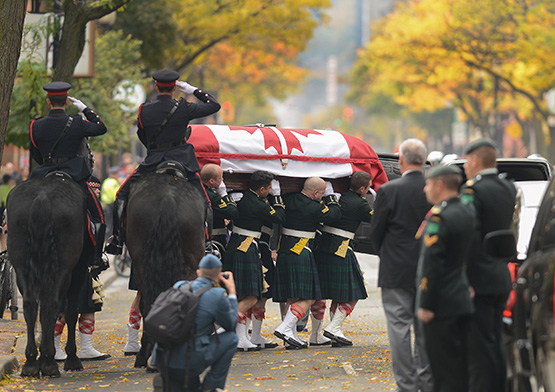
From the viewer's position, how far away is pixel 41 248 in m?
9.35

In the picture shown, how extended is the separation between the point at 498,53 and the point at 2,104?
1404 inches

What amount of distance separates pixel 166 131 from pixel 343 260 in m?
2.79

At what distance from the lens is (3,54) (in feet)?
35.6

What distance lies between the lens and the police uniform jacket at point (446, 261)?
6.50 m

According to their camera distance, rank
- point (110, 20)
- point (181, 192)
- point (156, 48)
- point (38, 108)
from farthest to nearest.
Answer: point (156, 48) → point (110, 20) → point (38, 108) → point (181, 192)

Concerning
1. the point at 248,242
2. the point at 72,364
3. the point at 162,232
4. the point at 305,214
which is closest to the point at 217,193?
the point at 248,242

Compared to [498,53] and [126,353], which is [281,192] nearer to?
[126,353]

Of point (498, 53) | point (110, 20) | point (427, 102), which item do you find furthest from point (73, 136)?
point (427, 102)

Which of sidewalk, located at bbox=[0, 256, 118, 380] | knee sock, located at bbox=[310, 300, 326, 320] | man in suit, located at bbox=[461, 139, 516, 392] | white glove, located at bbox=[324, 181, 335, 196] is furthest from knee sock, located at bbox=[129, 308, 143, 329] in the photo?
man in suit, located at bbox=[461, 139, 516, 392]

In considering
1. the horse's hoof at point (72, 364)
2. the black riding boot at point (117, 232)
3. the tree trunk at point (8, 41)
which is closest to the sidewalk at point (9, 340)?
the horse's hoof at point (72, 364)

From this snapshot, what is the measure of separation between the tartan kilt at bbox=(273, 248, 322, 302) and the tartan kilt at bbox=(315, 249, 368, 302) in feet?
0.54

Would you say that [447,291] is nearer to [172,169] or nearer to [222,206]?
[172,169]

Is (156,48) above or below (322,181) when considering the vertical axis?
above

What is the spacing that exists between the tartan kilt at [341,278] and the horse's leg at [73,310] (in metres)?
2.93
